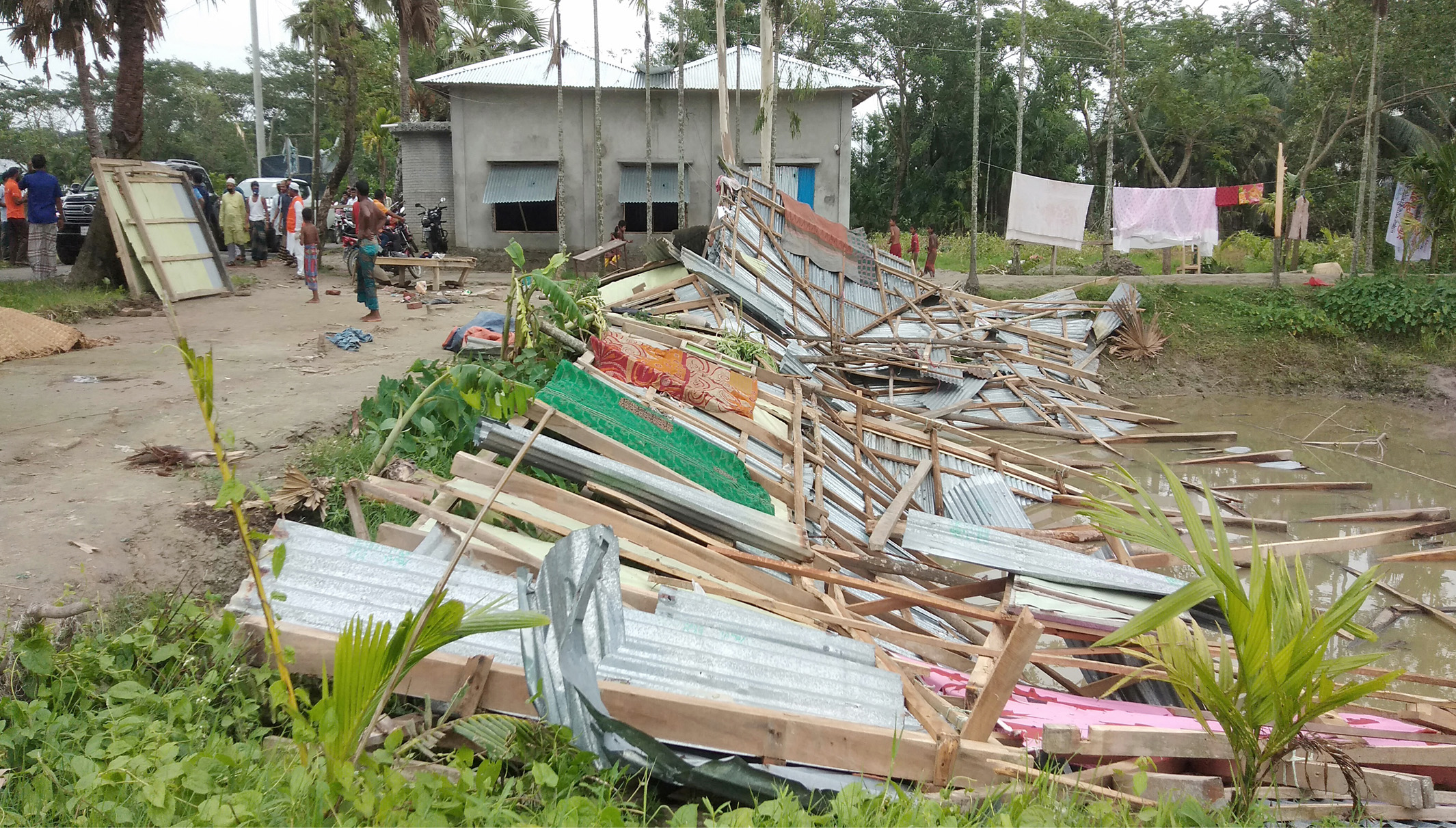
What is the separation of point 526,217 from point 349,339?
12483 mm

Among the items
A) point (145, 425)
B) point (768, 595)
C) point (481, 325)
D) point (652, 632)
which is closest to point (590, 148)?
point (481, 325)

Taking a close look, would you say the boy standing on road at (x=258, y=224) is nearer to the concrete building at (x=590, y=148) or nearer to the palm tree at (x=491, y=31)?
the concrete building at (x=590, y=148)

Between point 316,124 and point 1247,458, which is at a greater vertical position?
point 316,124

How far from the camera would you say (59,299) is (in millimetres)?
11070

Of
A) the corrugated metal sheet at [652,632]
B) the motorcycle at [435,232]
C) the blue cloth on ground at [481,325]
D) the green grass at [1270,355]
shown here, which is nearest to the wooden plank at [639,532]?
the corrugated metal sheet at [652,632]

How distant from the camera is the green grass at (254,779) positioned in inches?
103

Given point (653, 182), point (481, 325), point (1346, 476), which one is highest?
point (653, 182)

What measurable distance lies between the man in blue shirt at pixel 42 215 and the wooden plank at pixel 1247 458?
14.0 m

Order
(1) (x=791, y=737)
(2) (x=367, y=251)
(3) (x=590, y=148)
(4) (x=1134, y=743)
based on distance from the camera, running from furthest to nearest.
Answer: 1. (3) (x=590, y=148)
2. (2) (x=367, y=251)
3. (4) (x=1134, y=743)
4. (1) (x=791, y=737)

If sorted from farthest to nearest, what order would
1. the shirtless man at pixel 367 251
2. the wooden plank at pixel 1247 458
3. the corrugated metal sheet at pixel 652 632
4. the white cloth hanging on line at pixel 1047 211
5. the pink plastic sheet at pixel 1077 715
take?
the white cloth hanging on line at pixel 1047 211, the shirtless man at pixel 367 251, the wooden plank at pixel 1247 458, the pink plastic sheet at pixel 1077 715, the corrugated metal sheet at pixel 652 632

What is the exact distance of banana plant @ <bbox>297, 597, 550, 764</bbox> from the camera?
2568mm

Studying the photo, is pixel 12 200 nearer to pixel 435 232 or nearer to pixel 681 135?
pixel 435 232

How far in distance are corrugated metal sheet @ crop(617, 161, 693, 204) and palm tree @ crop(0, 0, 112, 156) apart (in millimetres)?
9870

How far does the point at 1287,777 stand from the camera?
334cm
